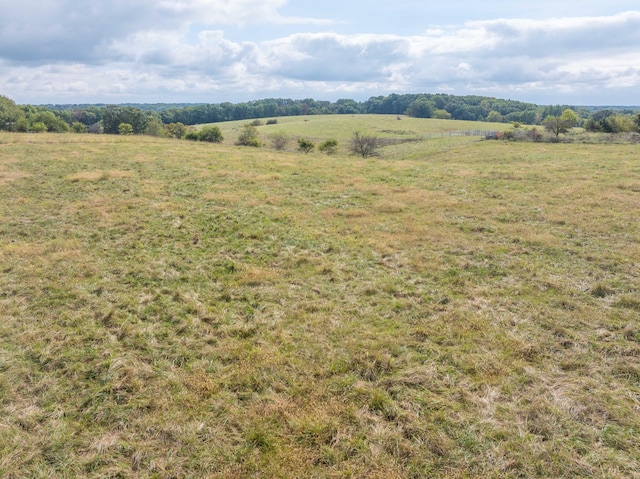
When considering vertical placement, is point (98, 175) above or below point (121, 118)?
below

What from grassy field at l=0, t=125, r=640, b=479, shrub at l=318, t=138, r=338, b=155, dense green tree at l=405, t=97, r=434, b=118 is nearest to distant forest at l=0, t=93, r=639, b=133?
dense green tree at l=405, t=97, r=434, b=118

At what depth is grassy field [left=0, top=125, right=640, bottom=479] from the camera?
14.2ft

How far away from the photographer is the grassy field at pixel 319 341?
14.2 ft

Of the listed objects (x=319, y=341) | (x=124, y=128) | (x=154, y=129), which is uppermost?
(x=154, y=129)

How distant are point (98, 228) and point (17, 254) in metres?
2.48

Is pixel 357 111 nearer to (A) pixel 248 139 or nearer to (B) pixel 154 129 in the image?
(B) pixel 154 129

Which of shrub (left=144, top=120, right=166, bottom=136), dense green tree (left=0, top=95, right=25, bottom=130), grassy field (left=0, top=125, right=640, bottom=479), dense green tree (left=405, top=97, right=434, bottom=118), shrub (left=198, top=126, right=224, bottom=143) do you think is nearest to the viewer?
grassy field (left=0, top=125, right=640, bottom=479)

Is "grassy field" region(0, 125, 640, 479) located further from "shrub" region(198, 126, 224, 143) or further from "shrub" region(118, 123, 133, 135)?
"shrub" region(118, 123, 133, 135)

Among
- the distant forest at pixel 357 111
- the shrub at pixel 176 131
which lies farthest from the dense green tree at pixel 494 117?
the shrub at pixel 176 131

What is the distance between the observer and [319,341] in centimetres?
641

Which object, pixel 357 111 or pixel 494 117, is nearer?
pixel 494 117

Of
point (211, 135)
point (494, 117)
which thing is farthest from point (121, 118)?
point (494, 117)

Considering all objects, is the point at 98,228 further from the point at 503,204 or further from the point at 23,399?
the point at 503,204

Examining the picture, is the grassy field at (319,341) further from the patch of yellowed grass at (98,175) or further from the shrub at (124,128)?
the shrub at (124,128)
